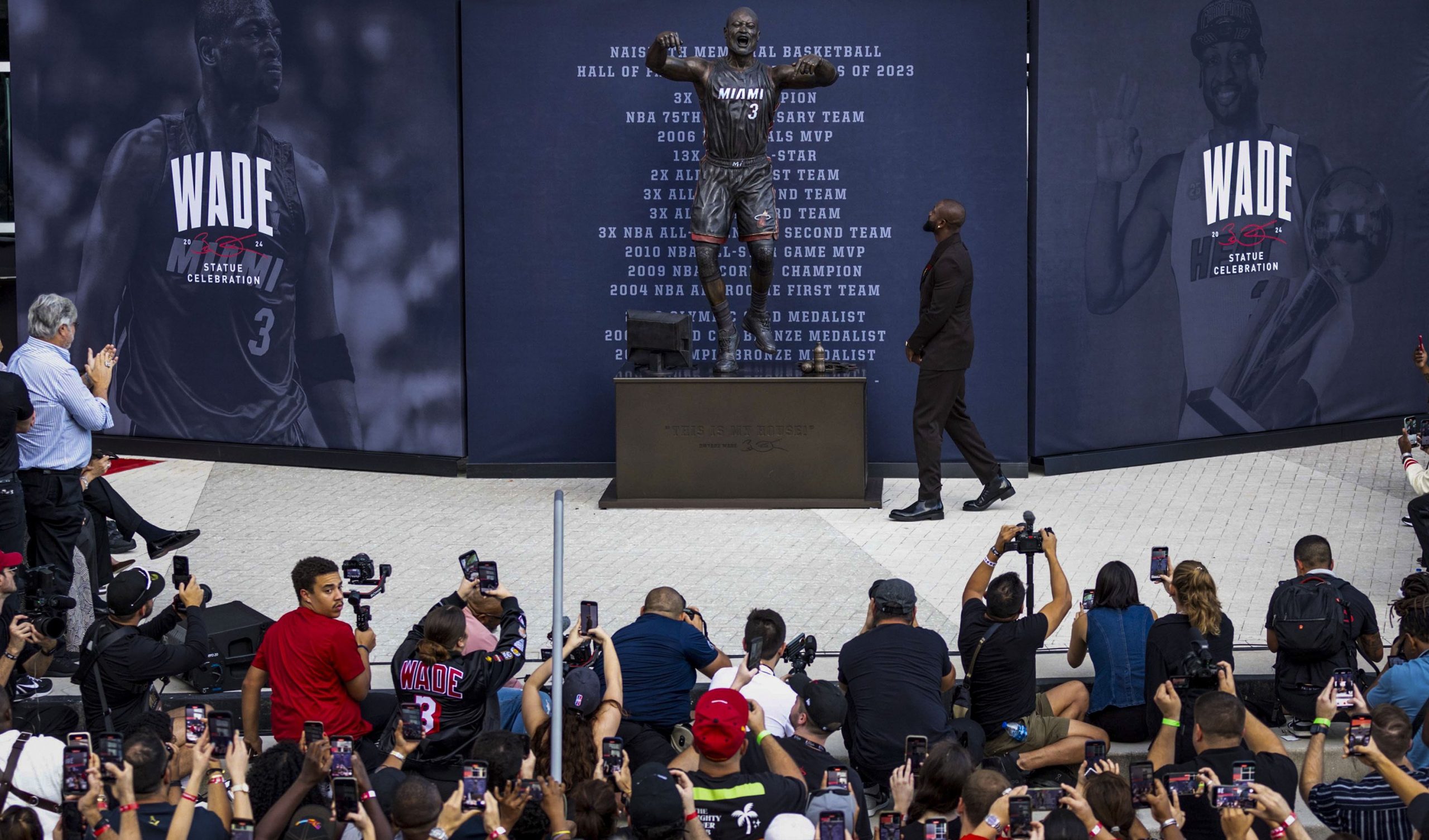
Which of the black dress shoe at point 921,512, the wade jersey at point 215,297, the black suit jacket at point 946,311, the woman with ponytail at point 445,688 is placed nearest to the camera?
the woman with ponytail at point 445,688

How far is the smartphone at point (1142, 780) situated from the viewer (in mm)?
5336

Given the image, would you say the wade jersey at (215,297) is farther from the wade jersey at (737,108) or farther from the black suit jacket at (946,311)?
the black suit jacket at (946,311)

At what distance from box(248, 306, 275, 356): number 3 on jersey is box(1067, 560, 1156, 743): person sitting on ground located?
27.4ft

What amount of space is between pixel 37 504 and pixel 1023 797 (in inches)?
239

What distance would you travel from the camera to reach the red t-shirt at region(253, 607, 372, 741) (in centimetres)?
694

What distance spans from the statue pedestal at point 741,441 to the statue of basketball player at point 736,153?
0.40m

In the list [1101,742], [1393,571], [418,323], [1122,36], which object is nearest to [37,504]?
[418,323]

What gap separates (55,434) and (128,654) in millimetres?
2505

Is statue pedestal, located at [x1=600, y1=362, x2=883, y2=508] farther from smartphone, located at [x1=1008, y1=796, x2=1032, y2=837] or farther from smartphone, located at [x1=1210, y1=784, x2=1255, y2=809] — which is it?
smartphone, located at [x1=1008, y1=796, x2=1032, y2=837]

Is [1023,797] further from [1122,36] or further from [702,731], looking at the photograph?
[1122,36]

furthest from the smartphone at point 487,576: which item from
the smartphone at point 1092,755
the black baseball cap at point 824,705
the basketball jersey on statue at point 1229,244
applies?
the basketball jersey on statue at point 1229,244

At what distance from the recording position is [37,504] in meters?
9.10

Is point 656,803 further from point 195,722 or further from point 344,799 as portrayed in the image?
point 195,722
